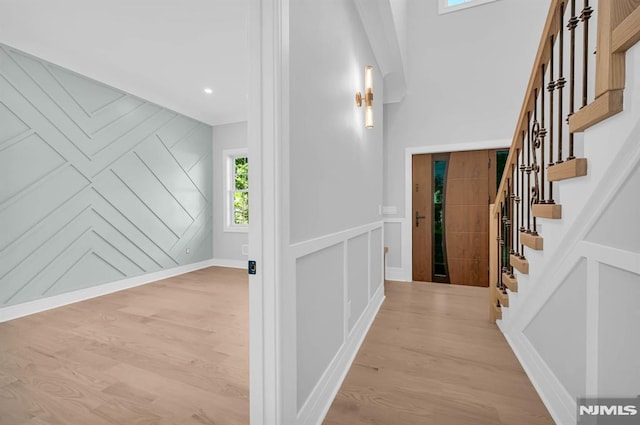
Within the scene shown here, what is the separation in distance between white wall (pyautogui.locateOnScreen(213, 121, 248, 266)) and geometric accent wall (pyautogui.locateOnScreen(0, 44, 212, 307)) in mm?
626

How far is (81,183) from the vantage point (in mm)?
3311

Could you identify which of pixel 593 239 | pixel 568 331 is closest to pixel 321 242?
pixel 593 239

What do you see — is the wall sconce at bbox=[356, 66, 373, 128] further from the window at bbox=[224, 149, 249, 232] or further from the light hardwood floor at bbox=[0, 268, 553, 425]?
the window at bbox=[224, 149, 249, 232]

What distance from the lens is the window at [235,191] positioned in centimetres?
529

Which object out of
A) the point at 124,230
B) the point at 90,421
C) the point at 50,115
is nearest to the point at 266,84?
the point at 90,421

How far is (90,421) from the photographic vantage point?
1406 mm

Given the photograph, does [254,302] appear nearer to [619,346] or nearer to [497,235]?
[619,346]

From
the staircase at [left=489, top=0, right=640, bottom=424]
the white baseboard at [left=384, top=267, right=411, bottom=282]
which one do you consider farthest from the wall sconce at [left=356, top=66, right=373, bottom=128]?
the white baseboard at [left=384, top=267, right=411, bottom=282]

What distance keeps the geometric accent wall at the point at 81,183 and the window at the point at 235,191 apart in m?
0.75

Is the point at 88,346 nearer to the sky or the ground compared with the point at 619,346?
nearer to the ground

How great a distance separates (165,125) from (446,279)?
192 inches

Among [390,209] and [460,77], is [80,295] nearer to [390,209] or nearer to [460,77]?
[390,209]

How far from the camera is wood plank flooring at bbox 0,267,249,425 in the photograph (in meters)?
1.47

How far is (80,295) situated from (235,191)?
2.74m
